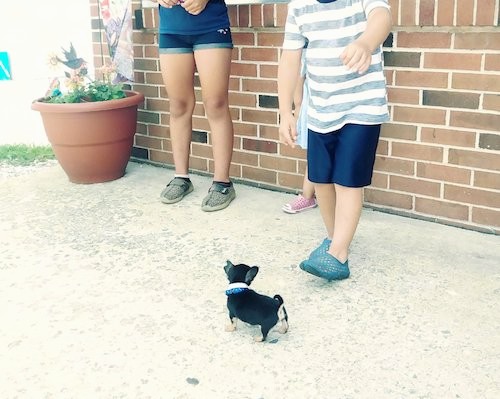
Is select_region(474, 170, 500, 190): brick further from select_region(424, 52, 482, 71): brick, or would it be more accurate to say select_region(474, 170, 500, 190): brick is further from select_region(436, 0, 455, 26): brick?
select_region(436, 0, 455, 26): brick

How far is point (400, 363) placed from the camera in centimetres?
199

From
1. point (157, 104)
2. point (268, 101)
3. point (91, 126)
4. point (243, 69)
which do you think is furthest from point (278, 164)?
point (91, 126)

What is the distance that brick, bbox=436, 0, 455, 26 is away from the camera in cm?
284

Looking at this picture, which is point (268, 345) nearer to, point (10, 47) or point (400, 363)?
point (400, 363)

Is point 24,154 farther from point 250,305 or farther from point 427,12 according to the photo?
point 250,305

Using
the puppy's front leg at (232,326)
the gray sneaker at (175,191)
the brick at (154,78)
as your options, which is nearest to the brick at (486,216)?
the puppy's front leg at (232,326)

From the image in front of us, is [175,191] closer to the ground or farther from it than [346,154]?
closer to the ground

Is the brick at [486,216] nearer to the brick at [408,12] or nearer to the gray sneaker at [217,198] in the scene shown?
the brick at [408,12]

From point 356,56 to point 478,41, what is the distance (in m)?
1.02

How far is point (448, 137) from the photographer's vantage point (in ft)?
9.96

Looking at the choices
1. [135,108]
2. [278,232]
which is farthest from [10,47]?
[278,232]

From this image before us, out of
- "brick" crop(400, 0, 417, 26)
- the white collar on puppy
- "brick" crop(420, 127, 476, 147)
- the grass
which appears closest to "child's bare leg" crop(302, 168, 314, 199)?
"brick" crop(420, 127, 476, 147)

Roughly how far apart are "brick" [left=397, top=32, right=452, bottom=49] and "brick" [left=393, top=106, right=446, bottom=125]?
0.29 metres

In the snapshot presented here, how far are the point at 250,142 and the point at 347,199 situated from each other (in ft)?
4.52
